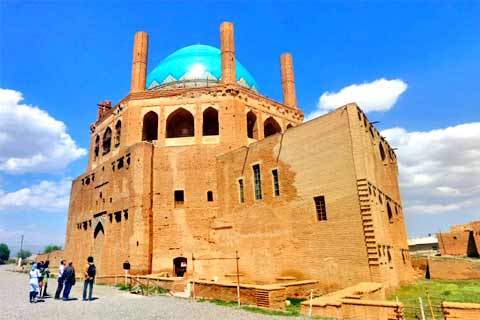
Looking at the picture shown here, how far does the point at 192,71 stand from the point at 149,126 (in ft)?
17.8

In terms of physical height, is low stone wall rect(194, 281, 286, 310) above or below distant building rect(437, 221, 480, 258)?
below

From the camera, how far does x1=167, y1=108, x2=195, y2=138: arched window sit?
25500mm

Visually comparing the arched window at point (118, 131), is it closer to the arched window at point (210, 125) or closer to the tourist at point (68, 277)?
the arched window at point (210, 125)

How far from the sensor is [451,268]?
2428 centimetres

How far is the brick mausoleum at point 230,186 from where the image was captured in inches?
595

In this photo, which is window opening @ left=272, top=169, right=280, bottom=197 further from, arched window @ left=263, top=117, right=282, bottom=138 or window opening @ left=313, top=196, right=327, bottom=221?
arched window @ left=263, top=117, right=282, bottom=138

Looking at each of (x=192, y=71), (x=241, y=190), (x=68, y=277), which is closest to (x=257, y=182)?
(x=241, y=190)

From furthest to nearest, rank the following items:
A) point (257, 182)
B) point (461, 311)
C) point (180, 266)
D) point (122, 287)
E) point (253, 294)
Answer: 1. point (180, 266)
2. point (257, 182)
3. point (122, 287)
4. point (253, 294)
5. point (461, 311)

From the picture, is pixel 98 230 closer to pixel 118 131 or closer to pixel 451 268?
pixel 118 131

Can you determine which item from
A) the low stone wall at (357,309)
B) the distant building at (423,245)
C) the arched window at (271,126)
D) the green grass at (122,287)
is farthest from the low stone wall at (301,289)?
the distant building at (423,245)

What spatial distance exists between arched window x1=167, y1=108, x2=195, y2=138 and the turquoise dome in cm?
249

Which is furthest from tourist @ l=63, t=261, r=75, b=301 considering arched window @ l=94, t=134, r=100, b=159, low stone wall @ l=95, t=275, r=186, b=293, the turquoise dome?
arched window @ l=94, t=134, r=100, b=159

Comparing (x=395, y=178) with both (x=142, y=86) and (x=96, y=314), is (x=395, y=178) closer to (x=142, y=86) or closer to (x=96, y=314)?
(x=142, y=86)

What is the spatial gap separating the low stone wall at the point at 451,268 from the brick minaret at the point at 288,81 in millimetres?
15641
